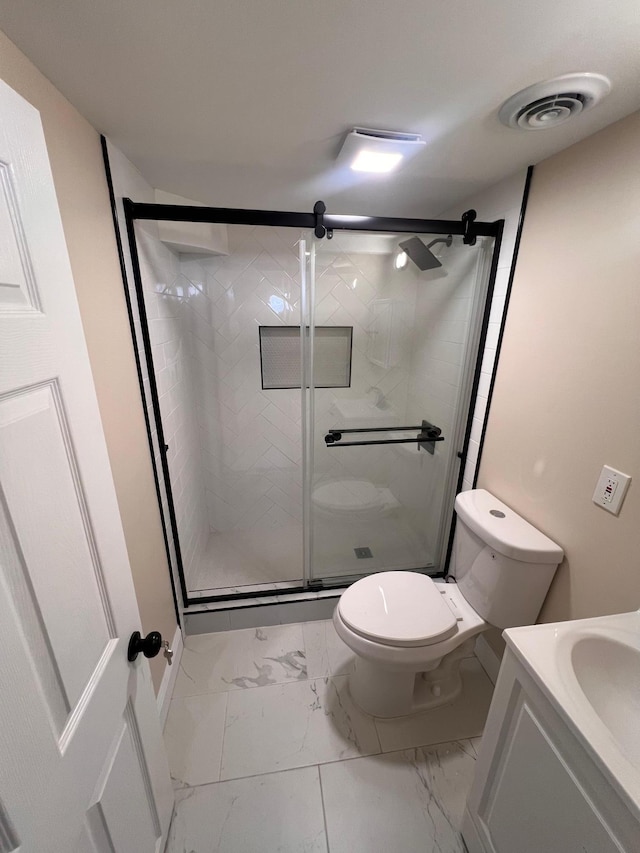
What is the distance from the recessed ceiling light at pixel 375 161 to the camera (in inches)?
43.2

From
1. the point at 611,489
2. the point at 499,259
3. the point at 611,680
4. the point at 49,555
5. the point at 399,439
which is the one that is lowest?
the point at 611,680

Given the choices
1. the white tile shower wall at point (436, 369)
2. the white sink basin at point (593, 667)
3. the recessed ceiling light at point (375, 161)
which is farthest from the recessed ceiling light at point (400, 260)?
the white sink basin at point (593, 667)

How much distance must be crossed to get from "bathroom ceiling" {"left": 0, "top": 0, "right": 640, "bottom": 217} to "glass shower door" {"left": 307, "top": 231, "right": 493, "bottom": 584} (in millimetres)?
427

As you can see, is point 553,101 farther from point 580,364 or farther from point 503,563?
point 503,563

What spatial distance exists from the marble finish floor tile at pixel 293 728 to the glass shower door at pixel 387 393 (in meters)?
0.54

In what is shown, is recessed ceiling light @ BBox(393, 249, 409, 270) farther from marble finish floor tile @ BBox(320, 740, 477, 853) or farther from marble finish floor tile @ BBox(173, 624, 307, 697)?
marble finish floor tile @ BBox(320, 740, 477, 853)

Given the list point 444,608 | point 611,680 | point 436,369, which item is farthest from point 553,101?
point 444,608

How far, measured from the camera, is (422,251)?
1.54 meters

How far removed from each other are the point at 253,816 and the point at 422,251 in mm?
2270

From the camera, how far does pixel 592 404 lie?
1033 millimetres

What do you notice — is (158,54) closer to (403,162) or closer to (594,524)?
(403,162)

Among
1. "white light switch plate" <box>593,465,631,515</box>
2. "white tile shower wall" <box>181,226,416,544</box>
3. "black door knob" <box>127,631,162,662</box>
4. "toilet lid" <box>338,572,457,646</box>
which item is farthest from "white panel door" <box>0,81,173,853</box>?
"white light switch plate" <box>593,465,631,515</box>

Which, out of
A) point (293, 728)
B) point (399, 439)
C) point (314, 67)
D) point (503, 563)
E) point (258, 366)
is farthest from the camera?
point (258, 366)

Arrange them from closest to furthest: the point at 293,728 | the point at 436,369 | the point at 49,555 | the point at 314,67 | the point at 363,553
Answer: the point at 49,555, the point at 314,67, the point at 293,728, the point at 436,369, the point at 363,553
